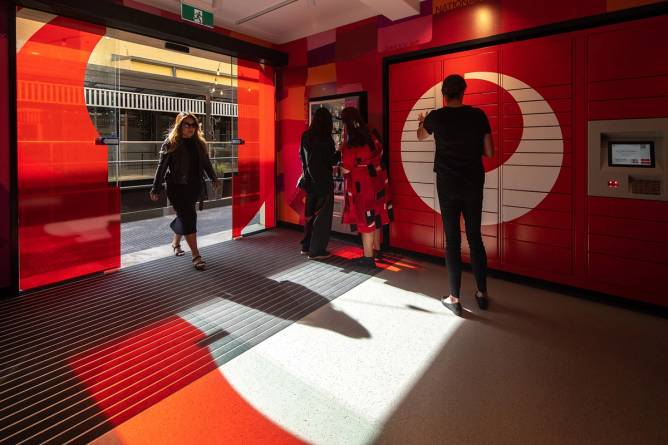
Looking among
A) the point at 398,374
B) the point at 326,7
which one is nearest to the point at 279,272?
the point at 398,374

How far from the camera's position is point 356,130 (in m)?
3.96

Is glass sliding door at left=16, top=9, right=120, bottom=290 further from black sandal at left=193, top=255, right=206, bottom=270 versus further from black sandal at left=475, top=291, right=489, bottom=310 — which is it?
black sandal at left=475, top=291, right=489, bottom=310

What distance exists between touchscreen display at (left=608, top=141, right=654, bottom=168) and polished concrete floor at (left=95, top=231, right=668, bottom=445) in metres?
1.13

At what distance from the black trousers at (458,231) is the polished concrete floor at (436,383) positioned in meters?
0.33

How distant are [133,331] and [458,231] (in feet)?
8.00

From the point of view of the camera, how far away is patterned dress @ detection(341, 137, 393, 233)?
13.2 feet

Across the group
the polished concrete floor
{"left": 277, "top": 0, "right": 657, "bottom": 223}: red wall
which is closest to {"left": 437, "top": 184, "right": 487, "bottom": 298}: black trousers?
the polished concrete floor

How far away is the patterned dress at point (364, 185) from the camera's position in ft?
13.2

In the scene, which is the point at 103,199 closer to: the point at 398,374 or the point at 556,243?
the point at 398,374

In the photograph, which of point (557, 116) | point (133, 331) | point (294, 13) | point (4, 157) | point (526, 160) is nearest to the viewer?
point (133, 331)

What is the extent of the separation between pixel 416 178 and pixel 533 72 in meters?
1.49

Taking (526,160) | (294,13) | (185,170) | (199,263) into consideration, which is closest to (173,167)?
(185,170)

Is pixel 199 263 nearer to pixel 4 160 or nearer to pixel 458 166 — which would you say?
pixel 4 160

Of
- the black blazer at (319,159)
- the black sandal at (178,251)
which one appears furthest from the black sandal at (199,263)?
the black blazer at (319,159)
